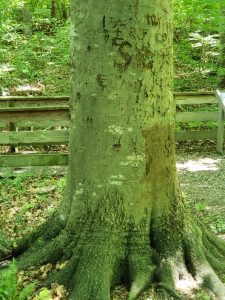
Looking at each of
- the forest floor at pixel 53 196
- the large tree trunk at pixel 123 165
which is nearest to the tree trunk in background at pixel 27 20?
the forest floor at pixel 53 196

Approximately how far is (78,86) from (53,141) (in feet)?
13.9

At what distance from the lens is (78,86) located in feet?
11.1

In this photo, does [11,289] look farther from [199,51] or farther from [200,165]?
[199,51]

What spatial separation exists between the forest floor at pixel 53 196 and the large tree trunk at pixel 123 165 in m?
0.24

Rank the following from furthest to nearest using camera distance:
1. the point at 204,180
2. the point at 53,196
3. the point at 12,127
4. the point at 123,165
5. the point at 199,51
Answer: the point at 199,51 → the point at 12,127 → the point at 204,180 → the point at 53,196 → the point at 123,165

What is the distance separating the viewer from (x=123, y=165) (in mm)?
3346

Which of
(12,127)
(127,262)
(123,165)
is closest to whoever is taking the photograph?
(123,165)

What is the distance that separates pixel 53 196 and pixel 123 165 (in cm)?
326

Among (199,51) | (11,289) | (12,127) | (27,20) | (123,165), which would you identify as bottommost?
(11,289)

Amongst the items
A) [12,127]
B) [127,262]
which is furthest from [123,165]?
[12,127]

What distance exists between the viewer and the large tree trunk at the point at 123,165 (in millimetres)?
3215

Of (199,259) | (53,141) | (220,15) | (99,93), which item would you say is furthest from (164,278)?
(220,15)

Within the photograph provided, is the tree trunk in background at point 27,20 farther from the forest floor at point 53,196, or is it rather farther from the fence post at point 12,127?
the forest floor at point 53,196

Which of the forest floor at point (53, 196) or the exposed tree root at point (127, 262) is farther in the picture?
the forest floor at point (53, 196)
